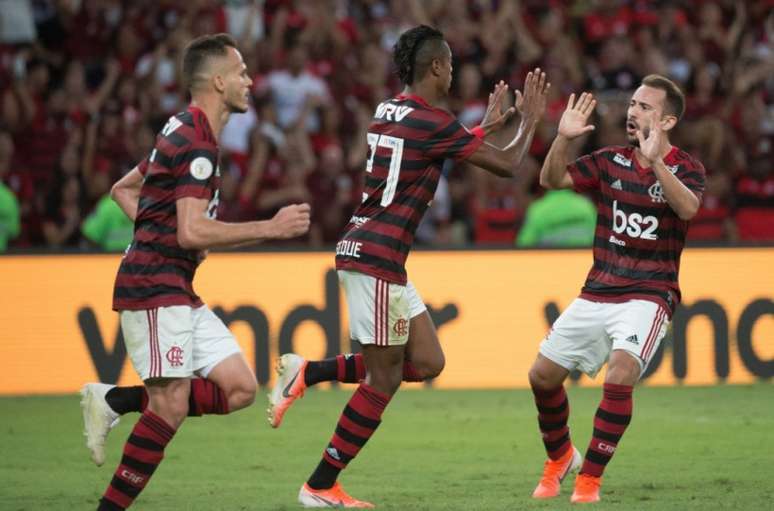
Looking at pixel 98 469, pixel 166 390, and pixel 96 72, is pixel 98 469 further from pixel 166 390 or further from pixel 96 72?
pixel 96 72

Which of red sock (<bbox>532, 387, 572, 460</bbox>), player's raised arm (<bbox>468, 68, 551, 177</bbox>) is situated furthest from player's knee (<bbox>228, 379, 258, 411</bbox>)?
red sock (<bbox>532, 387, 572, 460</bbox>)

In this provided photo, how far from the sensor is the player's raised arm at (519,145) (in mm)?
6805

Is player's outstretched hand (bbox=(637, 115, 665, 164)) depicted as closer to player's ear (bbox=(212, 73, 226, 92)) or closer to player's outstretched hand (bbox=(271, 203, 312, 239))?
player's outstretched hand (bbox=(271, 203, 312, 239))

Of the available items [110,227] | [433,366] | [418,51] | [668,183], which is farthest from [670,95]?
[110,227]

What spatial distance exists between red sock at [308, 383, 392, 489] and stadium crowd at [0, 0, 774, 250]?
6184 mm

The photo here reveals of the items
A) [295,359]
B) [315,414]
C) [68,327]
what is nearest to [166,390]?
[295,359]

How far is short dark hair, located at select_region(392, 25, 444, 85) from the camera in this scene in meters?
6.93

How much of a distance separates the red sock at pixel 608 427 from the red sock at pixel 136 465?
2.07 metres

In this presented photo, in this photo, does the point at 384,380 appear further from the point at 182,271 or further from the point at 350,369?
the point at 182,271

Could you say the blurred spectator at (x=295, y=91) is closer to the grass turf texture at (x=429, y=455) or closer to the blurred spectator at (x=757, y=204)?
the grass turf texture at (x=429, y=455)

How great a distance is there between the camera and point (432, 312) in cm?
1201

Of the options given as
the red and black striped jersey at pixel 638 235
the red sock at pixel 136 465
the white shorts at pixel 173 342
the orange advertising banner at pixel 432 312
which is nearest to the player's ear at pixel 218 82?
the white shorts at pixel 173 342

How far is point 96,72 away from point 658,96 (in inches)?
357

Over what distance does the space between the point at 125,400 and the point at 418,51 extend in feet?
7.00
